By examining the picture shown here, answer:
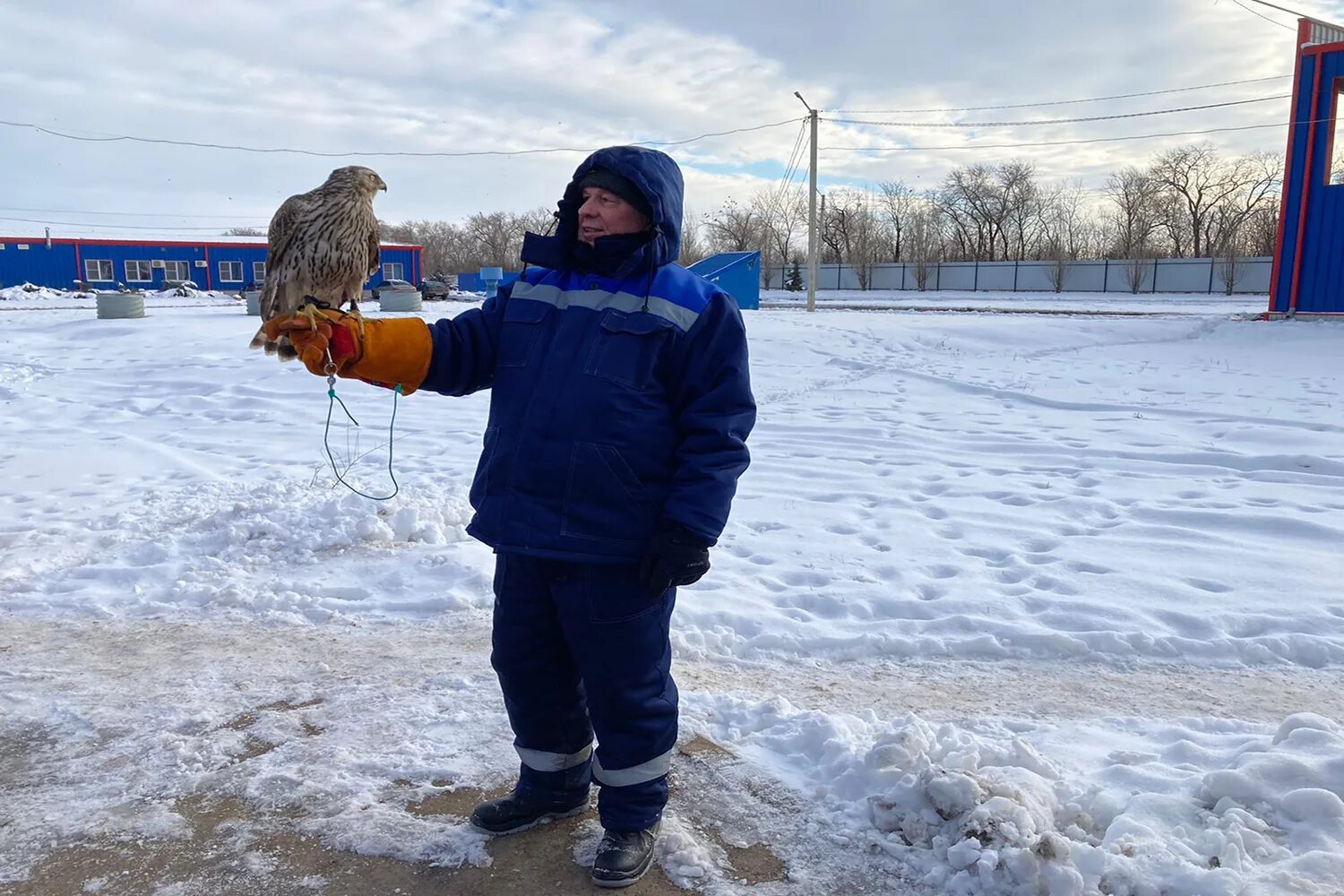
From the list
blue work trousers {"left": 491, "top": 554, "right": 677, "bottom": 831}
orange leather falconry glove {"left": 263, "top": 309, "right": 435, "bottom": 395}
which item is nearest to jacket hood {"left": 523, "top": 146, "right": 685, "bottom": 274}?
orange leather falconry glove {"left": 263, "top": 309, "right": 435, "bottom": 395}

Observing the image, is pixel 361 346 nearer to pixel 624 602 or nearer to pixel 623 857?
pixel 624 602

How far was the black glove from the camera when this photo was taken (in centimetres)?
249

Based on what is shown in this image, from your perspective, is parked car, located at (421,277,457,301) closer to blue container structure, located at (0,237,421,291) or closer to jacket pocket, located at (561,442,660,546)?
blue container structure, located at (0,237,421,291)

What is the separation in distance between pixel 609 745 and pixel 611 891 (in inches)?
15.1

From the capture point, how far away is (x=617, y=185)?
2.57m

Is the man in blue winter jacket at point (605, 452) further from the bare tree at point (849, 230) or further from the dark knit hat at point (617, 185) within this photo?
the bare tree at point (849, 230)

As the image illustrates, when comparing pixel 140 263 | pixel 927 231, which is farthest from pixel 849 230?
pixel 140 263

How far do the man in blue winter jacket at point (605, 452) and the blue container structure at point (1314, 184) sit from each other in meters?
21.1

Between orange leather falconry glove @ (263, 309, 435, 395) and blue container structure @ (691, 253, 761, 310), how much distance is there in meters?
24.8

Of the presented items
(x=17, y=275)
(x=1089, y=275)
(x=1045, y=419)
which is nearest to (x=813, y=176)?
(x=1045, y=419)

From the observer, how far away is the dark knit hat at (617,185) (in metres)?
2.57

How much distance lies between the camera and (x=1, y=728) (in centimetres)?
334

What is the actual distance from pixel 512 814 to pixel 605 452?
117cm

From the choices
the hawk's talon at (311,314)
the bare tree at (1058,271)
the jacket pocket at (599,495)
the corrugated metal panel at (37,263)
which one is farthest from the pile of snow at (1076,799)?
the corrugated metal panel at (37,263)
